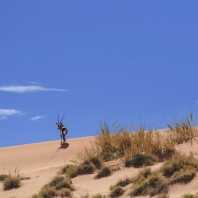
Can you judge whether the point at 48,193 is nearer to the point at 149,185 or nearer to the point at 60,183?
the point at 60,183

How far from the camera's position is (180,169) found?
15.9m

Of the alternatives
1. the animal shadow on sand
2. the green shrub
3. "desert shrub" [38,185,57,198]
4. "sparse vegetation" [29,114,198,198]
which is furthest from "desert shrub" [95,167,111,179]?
the animal shadow on sand

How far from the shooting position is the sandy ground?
17.3m

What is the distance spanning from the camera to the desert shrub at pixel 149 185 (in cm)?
1500

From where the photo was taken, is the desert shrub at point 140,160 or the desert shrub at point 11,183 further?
the desert shrub at point 11,183

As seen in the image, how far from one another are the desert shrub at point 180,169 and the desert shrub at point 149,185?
38 cm

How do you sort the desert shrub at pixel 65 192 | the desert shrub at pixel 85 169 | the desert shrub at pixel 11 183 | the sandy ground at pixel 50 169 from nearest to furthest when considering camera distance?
1. the desert shrub at pixel 65 192
2. the sandy ground at pixel 50 169
3. the desert shrub at pixel 11 183
4. the desert shrub at pixel 85 169

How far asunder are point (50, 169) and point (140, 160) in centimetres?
636

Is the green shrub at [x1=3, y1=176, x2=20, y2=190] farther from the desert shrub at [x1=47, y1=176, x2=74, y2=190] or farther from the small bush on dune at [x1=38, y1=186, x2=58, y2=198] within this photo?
the small bush on dune at [x1=38, y1=186, x2=58, y2=198]

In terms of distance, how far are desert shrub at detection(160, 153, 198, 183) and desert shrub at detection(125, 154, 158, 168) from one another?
7.45 feet

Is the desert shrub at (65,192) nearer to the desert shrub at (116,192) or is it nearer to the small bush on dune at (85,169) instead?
the desert shrub at (116,192)

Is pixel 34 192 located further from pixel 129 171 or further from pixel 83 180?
pixel 129 171

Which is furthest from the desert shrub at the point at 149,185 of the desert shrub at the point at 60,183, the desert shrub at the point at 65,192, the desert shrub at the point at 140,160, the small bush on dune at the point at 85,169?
the small bush on dune at the point at 85,169

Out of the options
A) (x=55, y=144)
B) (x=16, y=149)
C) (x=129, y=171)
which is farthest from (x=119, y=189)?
(x=16, y=149)
